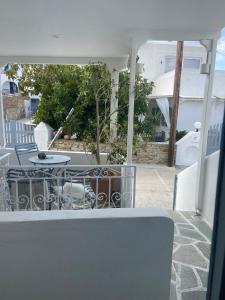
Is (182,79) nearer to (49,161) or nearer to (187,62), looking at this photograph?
(187,62)

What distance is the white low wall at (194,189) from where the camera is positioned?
10.6 ft

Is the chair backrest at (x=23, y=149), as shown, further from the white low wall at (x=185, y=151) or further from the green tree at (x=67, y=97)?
the white low wall at (x=185, y=151)

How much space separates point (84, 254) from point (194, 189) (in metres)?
2.69

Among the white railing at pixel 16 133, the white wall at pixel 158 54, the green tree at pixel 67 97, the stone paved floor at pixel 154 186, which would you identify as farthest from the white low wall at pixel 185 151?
the white railing at pixel 16 133

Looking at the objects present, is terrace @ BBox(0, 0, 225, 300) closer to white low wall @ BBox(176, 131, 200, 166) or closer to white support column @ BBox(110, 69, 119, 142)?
white support column @ BBox(110, 69, 119, 142)

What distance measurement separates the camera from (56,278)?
156 centimetres

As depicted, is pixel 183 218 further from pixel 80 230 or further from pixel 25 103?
pixel 25 103

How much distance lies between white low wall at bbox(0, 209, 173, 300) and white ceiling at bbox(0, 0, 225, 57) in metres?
1.79

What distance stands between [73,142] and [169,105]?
4.36 metres

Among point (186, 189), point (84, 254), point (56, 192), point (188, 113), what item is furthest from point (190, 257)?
point (188, 113)

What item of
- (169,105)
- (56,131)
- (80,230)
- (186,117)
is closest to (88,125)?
(56,131)

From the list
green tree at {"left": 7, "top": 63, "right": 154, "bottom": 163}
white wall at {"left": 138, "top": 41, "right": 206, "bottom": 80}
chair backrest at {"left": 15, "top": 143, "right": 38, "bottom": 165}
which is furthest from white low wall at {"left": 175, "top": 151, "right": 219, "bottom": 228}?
white wall at {"left": 138, "top": 41, "right": 206, "bottom": 80}

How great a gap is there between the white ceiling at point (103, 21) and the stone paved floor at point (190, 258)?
2.26 m

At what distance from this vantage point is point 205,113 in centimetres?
342
